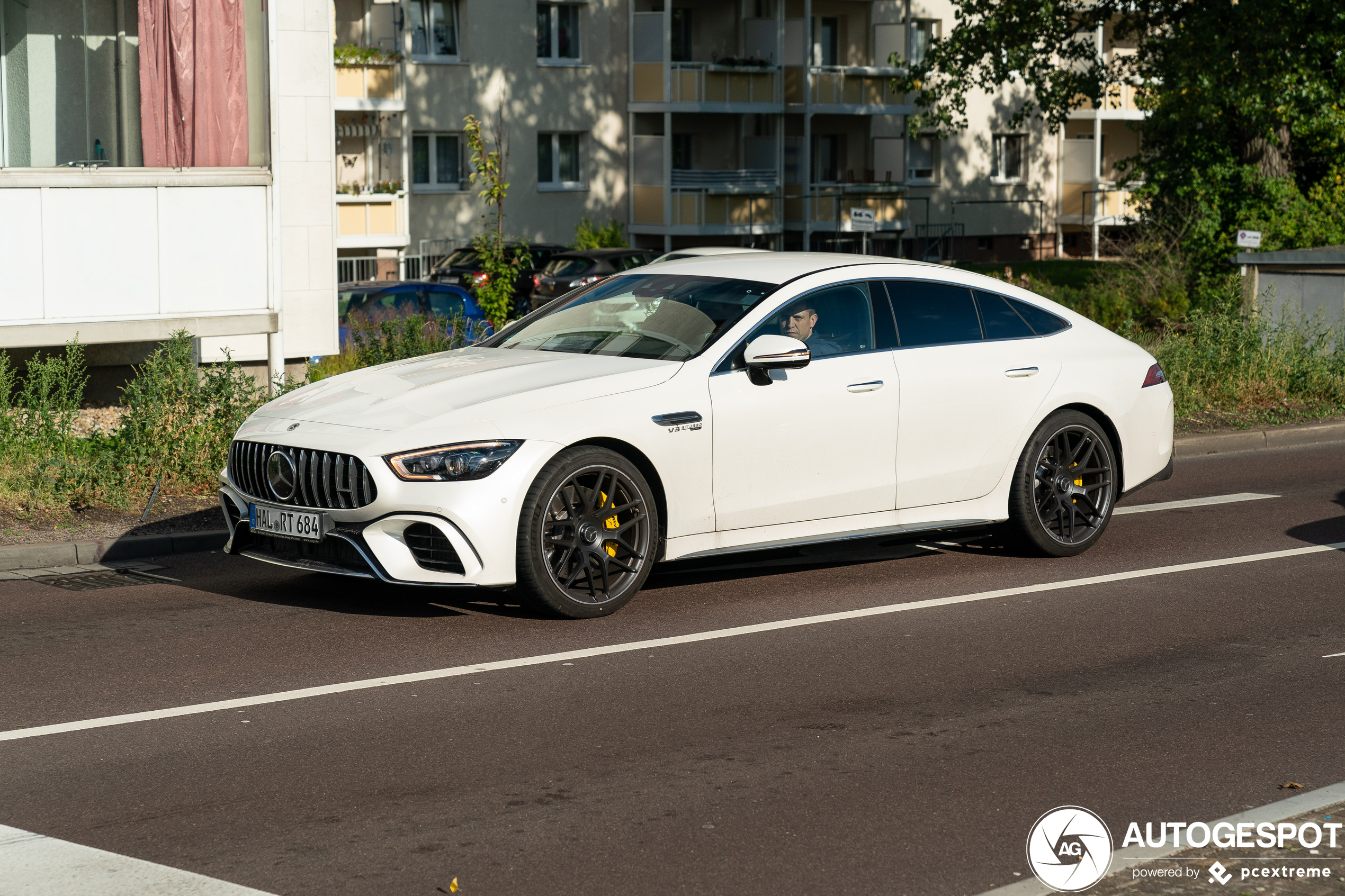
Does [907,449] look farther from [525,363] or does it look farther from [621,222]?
[621,222]

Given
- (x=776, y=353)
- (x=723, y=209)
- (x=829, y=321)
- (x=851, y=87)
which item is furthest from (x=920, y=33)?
(x=776, y=353)

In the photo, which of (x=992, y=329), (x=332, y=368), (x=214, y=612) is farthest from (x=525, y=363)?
(x=332, y=368)

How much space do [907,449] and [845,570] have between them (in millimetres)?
917

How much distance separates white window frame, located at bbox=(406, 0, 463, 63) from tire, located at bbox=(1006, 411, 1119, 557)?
33881mm

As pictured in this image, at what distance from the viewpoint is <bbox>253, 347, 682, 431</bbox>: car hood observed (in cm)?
752

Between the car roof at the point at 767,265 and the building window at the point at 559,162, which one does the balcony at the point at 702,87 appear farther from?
the car roof at the point at 767,265

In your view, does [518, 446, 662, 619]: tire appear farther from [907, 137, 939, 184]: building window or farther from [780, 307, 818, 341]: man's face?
[907, 137, 939, 184]: building window

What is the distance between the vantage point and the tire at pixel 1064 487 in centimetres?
926

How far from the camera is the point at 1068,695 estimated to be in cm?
661

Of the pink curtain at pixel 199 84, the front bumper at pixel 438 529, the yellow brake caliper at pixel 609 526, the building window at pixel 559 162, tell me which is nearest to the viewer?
the front bumper at pixel 438 529

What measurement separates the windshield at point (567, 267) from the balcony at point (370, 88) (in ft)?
25.3

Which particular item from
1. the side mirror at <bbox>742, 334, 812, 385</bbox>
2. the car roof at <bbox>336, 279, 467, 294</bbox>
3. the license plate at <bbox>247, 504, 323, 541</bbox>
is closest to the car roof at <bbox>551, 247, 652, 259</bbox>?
the car roof at <bbox>336, 279, 467, 294</bbox>

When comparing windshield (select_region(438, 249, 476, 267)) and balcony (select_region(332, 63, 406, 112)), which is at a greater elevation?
balcony (select_region(332, 63, 406, 112))

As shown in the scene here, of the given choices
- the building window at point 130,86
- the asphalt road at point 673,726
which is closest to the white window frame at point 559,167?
the building window at point 130,86
